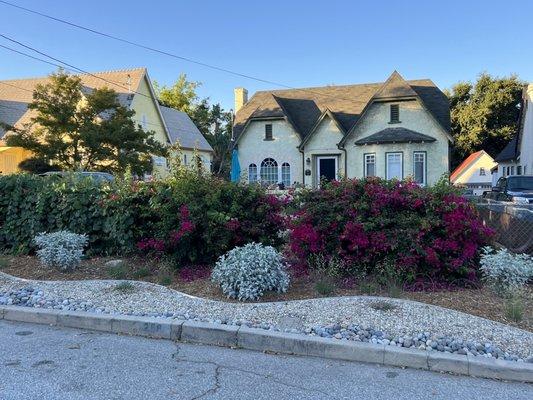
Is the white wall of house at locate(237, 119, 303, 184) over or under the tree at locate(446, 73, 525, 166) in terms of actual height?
under

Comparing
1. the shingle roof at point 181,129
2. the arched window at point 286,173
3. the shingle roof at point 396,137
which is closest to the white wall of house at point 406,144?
the shingle roof at point 396,137

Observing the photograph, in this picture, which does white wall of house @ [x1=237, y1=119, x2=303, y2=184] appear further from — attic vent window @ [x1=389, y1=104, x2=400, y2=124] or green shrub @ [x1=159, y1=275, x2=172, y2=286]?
green shrub @ [x1=159, y1=275, x2=172, y2=286]

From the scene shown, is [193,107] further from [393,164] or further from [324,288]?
[324,288]

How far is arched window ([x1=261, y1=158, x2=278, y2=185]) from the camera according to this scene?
27719 millimetres

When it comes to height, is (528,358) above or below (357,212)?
below

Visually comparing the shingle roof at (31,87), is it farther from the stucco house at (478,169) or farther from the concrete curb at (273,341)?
the stucco house at (478,169)

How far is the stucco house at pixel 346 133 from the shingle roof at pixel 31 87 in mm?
10325

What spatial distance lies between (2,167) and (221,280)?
31.3 meters

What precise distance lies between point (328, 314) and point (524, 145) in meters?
31.1

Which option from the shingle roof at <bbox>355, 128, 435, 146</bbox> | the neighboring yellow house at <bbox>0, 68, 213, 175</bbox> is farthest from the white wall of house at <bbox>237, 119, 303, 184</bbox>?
the neighboring yellow house at <bbox>0, 68, 213, 175</bbox>

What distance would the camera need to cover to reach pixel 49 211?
9578mm

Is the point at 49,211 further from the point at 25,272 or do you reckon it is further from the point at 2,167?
the point at 2,167

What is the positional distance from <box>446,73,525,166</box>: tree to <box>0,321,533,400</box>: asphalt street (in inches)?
1938

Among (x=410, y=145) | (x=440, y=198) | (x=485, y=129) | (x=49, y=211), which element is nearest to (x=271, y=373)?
(x=440, y=198)
